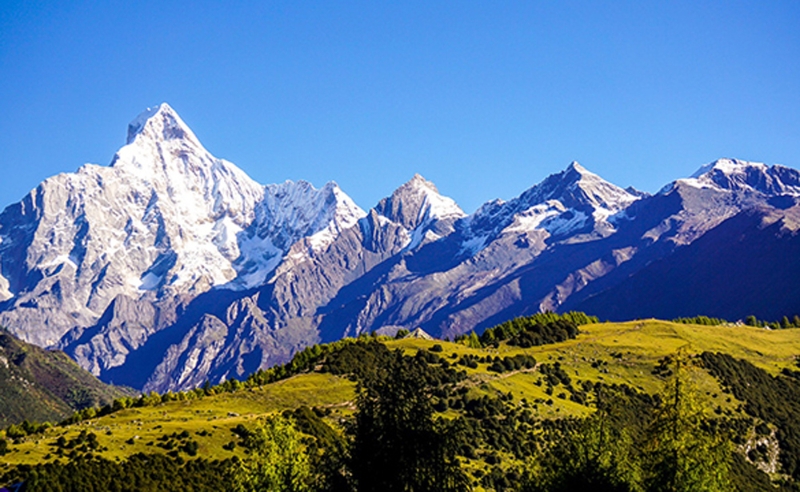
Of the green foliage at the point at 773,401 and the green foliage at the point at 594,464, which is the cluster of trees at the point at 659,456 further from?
the green foliage at the point at 773,401

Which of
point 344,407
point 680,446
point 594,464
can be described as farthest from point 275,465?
point 344,407

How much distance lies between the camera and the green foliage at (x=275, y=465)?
68125mm

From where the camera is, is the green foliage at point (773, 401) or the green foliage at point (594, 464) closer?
the green foliage at point (594, 464)

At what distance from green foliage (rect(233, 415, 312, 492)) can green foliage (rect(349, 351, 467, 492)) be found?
1997 cm

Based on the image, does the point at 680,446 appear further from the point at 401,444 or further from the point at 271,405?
the point at 271,405

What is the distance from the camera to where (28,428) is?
120188 millimetres

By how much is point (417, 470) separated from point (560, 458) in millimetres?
32257

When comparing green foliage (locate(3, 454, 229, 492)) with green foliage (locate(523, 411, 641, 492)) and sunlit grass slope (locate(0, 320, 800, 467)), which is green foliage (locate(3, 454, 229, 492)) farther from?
green foliage (locate(523, 411, 641, 492))

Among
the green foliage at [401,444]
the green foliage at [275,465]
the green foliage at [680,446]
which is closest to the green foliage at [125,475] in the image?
the green foliage at [275,465]

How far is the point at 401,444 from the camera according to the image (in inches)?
1774

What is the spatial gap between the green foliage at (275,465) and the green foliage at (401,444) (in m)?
20.0

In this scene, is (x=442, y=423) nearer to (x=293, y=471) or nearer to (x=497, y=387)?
(x=293, y=471)

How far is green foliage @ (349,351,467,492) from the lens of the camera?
44.3 metres

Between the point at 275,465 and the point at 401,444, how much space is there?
28.6 metres
